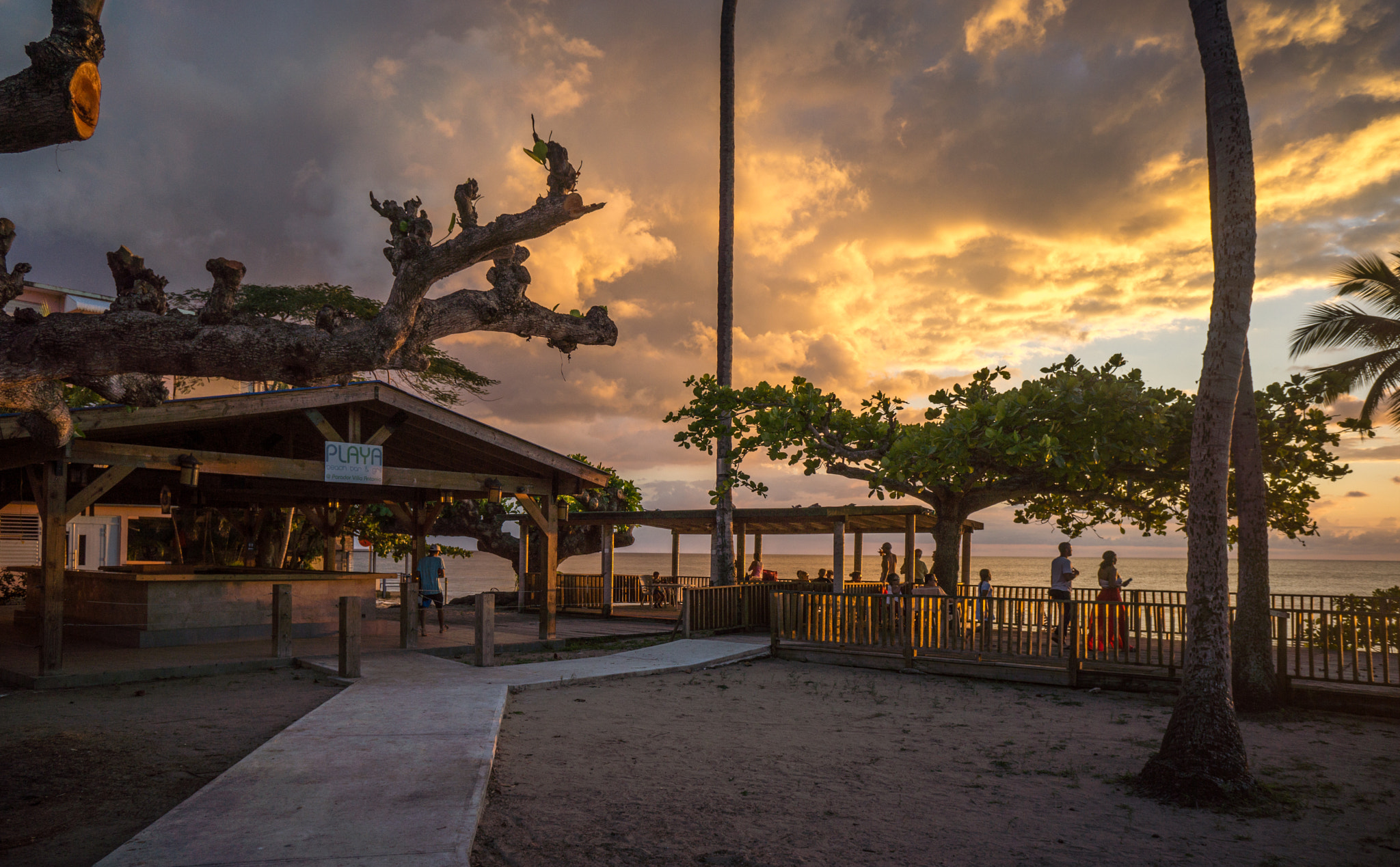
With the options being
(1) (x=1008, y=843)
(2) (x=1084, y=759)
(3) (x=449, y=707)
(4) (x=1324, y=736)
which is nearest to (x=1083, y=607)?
(4) (x=1324, y=736)

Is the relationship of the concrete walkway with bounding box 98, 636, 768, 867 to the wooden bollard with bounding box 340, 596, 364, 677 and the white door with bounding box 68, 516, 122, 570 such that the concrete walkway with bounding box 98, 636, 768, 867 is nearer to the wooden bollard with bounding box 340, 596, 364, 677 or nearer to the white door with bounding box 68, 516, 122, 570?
the wooden bollard with bounding box 340, 596, 364, 677

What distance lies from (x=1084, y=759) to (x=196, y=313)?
317 inches

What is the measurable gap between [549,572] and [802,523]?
33.2 feet

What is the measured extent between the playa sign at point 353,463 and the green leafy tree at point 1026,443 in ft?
26.2

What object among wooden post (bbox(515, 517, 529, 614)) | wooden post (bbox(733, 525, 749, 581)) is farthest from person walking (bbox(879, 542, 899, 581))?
wooden post (bbox(515, 517, 529, 614))

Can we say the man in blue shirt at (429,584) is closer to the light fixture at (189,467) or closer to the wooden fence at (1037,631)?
the light fixture at (189,467)

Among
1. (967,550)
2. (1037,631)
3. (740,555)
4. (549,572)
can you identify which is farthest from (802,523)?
(1037,631)

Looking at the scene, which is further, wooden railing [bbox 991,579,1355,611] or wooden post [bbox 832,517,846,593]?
wooden post [bbox 832,517,846,593]

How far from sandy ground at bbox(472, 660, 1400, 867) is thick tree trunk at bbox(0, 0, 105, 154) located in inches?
169

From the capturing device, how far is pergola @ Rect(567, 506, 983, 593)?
2020 cm

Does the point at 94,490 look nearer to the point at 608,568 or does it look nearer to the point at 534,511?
the point at 534,511

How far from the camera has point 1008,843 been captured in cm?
541

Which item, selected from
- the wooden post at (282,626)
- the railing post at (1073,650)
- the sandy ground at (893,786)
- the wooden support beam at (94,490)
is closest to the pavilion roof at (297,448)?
the wooden support beam at (94,490)

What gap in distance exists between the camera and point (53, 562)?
10883 mm
